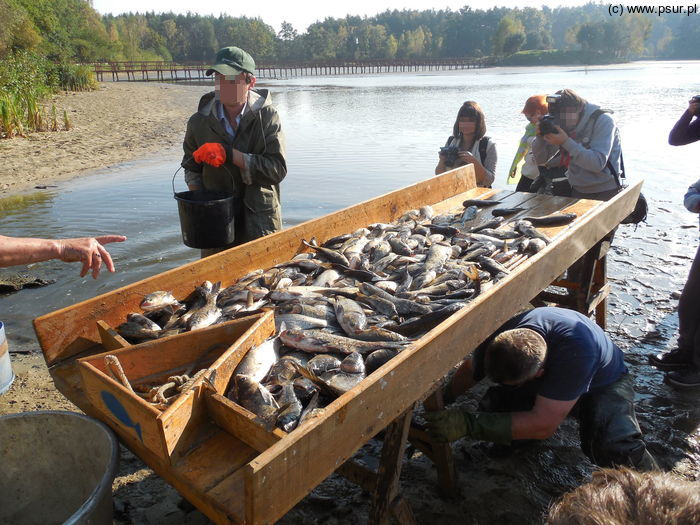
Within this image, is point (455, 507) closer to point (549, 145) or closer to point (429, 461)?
point (429, 461)

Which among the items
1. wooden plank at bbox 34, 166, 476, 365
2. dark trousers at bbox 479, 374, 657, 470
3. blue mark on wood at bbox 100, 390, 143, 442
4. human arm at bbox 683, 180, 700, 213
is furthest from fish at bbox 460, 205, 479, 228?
blue mark on wood at bbox 100, 390, 143, 442

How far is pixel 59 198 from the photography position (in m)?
11.7

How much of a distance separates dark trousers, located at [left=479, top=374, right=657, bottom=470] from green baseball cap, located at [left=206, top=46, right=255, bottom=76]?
3454 millimetres

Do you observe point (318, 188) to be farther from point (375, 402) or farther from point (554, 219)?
point (375, 402)

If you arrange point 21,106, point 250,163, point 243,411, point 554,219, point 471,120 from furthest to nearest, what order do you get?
1. point 21,106
2. point 471,120
3. point 554,219
4. point 250,163
5. point 243,411

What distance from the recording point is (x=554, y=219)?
16.5 ft

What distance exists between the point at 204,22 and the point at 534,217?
133 m

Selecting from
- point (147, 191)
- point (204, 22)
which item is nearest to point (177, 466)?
point (147, 191)

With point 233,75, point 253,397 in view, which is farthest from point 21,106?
point 253,397

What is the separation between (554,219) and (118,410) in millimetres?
4152

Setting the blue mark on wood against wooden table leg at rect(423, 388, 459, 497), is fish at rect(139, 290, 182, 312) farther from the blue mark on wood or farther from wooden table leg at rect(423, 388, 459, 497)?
wooden table leg at rect(423, 388, 459, 497)

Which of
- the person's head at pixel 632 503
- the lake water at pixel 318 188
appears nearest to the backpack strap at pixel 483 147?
the lake water at pixel 318 188

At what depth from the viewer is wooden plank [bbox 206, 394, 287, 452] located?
219cm

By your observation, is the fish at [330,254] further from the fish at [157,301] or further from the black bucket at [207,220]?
the fish at [157,301]
